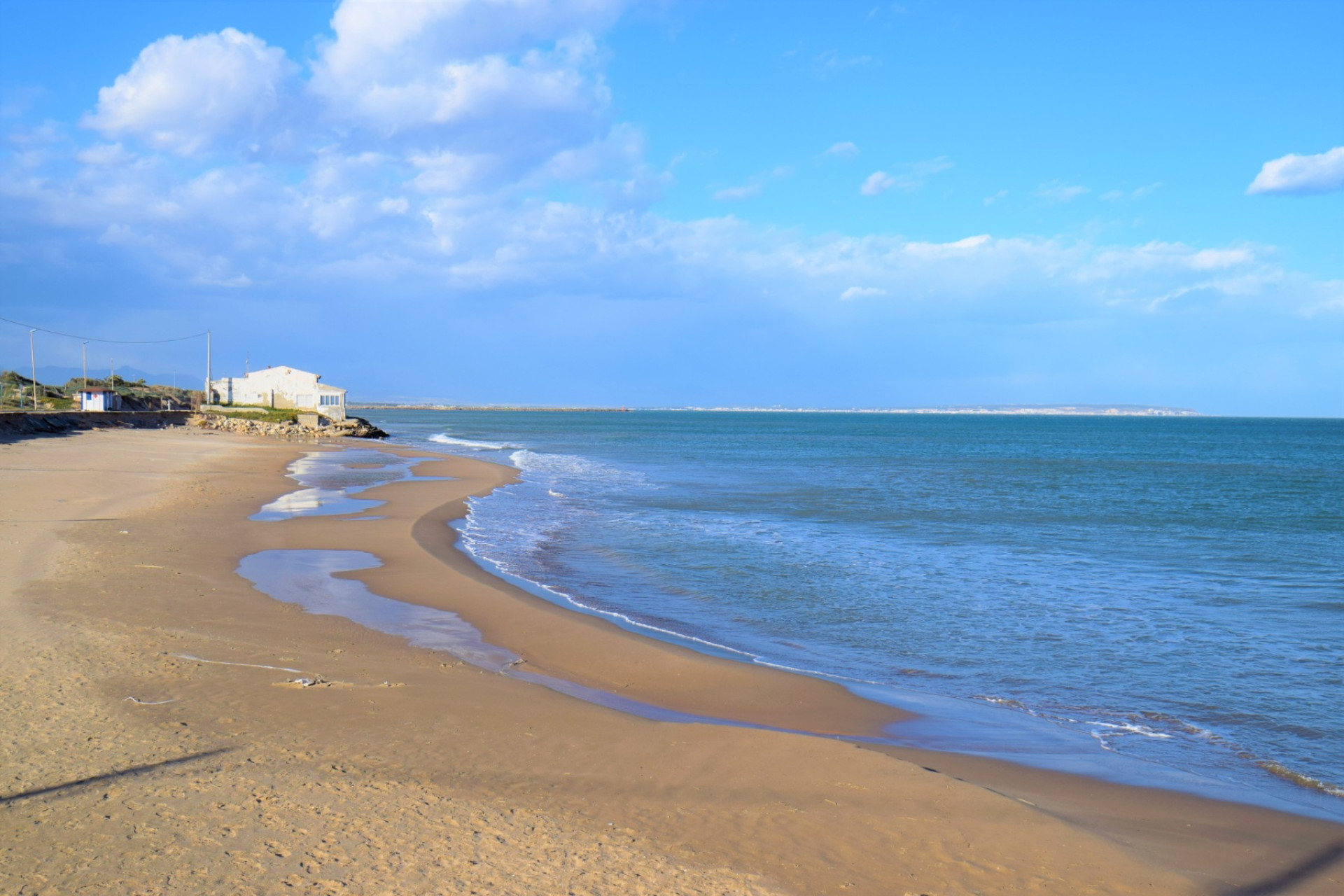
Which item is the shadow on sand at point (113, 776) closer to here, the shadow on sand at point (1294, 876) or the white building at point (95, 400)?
the shadow on sand at point (1294, 876)

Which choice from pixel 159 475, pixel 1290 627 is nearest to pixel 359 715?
pixel 1290 627

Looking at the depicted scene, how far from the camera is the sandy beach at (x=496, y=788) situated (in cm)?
457

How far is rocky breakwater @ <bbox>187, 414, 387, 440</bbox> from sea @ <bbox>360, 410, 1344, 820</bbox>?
3722cm

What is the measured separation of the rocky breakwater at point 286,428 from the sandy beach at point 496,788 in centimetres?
5708

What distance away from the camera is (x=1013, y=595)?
46.1 feet

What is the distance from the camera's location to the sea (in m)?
7.93

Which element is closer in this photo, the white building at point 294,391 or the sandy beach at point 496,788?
the sandy beach at point 496,788

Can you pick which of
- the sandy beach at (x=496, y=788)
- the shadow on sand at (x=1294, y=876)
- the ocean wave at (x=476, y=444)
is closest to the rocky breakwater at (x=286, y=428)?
the ocean wave at (x=476, y=444)

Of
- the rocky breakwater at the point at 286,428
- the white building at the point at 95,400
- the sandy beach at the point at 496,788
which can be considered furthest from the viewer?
the white building at the point at 95,400

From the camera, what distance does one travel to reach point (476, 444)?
220 ft

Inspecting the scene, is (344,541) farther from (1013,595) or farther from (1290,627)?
(1290,627)

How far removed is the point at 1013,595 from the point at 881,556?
12.7ft

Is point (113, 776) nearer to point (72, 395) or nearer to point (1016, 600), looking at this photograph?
point (1016, 600)

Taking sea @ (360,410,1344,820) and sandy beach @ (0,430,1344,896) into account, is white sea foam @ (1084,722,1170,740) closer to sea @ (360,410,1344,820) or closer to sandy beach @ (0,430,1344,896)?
sea @ (360,410,1344,820)
